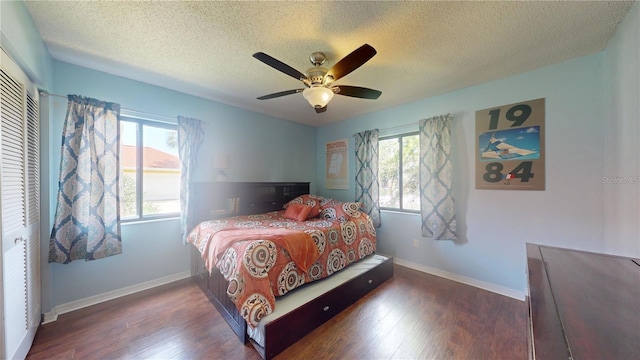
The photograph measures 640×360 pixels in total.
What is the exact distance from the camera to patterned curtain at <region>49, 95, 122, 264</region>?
2137 millimetres

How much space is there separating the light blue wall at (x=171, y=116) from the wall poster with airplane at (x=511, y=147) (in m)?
3.04

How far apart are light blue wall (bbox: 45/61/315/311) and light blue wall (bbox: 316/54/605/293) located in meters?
2.35

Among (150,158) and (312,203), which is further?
(312,203)

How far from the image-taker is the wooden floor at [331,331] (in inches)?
66.2

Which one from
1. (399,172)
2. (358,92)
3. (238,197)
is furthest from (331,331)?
(399,172)

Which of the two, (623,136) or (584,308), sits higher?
(623,136)

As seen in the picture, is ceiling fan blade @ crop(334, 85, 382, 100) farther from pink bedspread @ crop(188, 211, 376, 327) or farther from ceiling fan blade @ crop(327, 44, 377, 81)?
pink bedspread @ crop(188, 211, 376, 327)

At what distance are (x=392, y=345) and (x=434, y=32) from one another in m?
2.52

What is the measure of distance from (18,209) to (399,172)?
392cm

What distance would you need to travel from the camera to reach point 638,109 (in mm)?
1527

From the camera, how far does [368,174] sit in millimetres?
3678

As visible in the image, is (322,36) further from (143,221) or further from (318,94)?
(143,221)

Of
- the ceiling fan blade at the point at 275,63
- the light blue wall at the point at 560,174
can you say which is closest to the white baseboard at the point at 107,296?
the ceiling fan blade at the point at 275,63

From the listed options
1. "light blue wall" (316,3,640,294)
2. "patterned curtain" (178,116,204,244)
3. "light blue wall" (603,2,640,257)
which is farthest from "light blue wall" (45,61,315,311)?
"light blue wall" (603,2,640,257)
